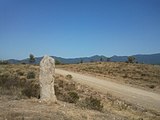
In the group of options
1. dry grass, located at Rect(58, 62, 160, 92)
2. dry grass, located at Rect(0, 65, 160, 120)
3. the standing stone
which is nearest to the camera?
dry grass, located at Rect(0, 65, 160, 120)

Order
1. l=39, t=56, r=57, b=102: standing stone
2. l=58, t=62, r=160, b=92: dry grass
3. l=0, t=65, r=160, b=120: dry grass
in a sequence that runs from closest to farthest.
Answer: l=0, t=65, r=160, b=120: dry grass < l=39, t=56, r=57, b=102: standing stone < l=58, t=62, r=160, b=92: dry grass

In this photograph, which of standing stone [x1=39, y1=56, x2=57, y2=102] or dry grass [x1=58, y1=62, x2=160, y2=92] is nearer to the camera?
standing stone [x1=39, y1=56, x2=57, y2=102]

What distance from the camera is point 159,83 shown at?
3197 cm

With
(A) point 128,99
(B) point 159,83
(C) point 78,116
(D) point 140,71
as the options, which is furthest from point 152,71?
(C) point 78,116

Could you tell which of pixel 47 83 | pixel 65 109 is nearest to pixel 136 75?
pixel 47 83

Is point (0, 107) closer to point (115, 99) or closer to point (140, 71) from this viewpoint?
point (115, 99)

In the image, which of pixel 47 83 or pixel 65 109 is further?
pixel 47 83

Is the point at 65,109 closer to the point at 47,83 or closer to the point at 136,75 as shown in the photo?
the point at 47,83

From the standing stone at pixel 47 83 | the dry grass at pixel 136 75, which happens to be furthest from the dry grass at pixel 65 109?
the dry grass at pixel 136 75

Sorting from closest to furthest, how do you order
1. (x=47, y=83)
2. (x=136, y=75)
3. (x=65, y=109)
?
1. (x=65, y=109)
2. (x=47, y=83)
3. (x=136, y=75)

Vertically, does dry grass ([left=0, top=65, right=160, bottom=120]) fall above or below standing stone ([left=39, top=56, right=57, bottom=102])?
below

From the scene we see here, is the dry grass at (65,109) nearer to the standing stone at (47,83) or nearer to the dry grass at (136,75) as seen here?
the standing stone at (47,83)

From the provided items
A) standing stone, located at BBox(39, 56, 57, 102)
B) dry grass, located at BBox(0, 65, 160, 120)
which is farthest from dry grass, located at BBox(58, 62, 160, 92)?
standing stone, located at BBox(39, 56, 57, 102)

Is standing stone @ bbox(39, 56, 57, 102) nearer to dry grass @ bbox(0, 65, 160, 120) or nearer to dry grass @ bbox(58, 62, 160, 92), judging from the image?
dry grass @ bbox(0, 65, 160, 120)
